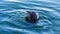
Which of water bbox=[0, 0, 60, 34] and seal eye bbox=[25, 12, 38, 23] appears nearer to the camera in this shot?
water bbox=[0, 0, 60, 34]

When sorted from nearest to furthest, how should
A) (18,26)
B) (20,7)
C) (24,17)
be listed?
(18,26) < (24,17) < (20,7)

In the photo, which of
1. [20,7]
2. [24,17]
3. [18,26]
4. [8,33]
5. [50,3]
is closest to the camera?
[8,33]

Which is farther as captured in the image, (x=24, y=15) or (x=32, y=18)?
(x=24, y=15)

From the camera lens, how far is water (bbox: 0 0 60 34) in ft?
21.2

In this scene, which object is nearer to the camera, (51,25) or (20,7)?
(51,25)

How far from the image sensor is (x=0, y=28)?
6457 mm

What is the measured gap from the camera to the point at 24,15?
7359 millimetres

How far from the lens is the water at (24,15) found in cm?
646

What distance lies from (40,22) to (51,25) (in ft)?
1.36

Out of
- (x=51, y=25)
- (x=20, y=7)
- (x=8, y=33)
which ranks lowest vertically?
(x=8, y=33)

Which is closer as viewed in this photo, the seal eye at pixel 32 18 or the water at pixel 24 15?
the water at pixel 24 15

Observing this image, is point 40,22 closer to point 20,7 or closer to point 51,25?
point 51,25

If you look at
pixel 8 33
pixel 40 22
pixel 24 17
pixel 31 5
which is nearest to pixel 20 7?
pixel 31 5

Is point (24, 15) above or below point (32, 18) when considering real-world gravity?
above
